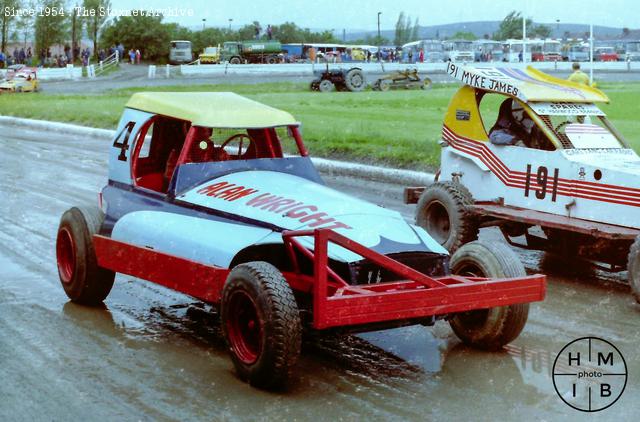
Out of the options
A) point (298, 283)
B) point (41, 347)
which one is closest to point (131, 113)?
point (41, 347)

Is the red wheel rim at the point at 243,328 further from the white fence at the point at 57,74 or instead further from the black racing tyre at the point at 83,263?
the white fence at the point at 57,74

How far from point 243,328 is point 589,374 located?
1994 millimetres

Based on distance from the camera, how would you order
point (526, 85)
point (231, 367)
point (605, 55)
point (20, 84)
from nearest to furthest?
point (231, 367) < point (526, 85) < point (20, 84) < point (605, 55)

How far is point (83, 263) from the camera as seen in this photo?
749cm

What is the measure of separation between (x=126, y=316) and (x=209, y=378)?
1653 millimetres

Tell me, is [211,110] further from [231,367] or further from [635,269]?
[635,269]

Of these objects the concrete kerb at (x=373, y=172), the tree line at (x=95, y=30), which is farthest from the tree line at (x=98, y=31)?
the concrete kerb at (x=373, y=172)

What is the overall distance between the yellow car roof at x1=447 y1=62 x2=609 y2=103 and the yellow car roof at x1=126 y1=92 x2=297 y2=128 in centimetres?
267

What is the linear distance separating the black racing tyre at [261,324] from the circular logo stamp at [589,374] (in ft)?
4.91

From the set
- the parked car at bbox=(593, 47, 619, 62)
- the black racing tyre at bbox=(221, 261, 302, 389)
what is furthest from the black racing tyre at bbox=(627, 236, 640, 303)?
the parked car at bbox=(593, 47, 619, 62)

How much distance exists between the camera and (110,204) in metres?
7.73

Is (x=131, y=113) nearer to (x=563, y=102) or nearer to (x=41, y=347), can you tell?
(x=41, y=347)

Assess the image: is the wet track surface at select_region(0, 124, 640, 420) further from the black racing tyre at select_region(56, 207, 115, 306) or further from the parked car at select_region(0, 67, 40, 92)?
the parked car at select_region(0, 67, 40, 92)

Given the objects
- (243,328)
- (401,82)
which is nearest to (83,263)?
(243,328)
